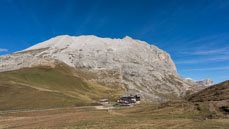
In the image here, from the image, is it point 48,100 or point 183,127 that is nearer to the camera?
point 183,127

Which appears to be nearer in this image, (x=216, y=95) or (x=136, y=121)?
(x=136, y=121)

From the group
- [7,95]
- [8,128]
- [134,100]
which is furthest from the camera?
[134,100]

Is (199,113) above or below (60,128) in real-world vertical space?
above

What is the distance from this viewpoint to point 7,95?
11800cm

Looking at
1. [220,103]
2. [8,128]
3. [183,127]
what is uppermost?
[220,103]

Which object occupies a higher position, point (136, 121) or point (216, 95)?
A: point (216, 95)

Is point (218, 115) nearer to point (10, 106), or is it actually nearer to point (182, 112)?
point (182, 112)

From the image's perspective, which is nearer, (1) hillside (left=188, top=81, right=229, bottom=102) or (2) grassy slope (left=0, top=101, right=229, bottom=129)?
(2) grassy slope (left=0, top=101, right=229, bottom=129)

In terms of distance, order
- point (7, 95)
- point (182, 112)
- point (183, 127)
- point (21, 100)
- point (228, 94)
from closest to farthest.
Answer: point (183, 127) < point (182, 112) < point (228, 94) < point (21, 100) < point (7, 95)

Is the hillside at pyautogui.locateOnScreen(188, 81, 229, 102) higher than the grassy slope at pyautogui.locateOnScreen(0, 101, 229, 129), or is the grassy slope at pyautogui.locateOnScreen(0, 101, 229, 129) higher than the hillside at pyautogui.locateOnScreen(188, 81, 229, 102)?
the hillside at pyautogui.locateOnScreen(188, 81, 229, 102)

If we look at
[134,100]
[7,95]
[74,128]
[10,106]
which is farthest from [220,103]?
[7,95]

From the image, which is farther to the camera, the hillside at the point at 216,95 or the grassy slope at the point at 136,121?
the hillside at the point at 216,95

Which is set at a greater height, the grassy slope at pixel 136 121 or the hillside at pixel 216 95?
the hillside at pixel 216 95

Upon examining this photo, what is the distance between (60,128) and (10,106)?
83.3m
